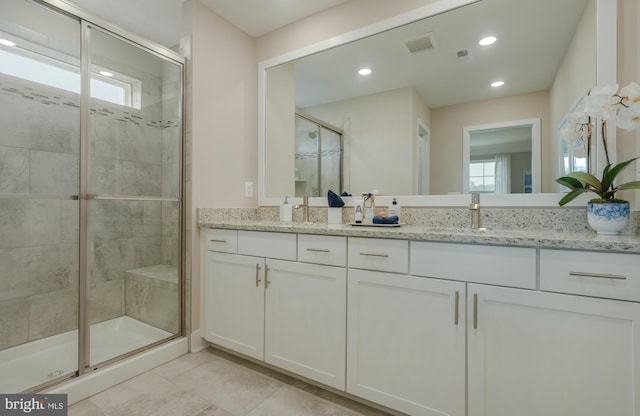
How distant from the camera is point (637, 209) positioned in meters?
1.31

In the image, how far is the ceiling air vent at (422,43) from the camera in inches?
71.9

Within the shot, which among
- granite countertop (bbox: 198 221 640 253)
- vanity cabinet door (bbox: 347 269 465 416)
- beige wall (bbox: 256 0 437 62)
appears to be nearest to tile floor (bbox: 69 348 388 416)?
vanity cabinet door (bbox: 347 269 465 416)

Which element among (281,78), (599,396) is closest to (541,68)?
(599,396)

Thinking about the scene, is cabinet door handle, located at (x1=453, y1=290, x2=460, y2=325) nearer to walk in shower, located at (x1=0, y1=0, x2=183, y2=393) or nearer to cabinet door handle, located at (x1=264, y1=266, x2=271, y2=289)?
cabinet door handle, located at (x1=264, y1=266, x2=271, y2=289)

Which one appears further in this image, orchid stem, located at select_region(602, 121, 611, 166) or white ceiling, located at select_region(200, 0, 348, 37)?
white ceiling, located at select_region(200, 0, 348, 37)

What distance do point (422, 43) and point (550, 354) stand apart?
5.79ft

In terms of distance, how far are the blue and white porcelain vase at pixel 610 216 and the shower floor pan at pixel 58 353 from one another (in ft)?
8.33

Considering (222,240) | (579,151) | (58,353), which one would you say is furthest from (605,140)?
(58,353)

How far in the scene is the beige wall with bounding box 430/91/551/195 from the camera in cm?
160

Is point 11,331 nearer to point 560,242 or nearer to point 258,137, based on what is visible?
point 258,137

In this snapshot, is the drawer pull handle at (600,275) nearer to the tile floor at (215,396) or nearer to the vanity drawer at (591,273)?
the vanity drawer at (591,273)

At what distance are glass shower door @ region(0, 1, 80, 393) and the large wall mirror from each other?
1290mm

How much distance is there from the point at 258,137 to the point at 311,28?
940mm

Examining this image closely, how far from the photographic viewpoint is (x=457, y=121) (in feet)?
5.85
